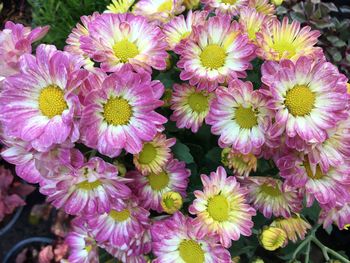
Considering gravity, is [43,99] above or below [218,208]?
above

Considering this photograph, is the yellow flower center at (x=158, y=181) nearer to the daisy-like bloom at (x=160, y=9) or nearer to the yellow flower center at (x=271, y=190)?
the yellow flower center at (x=271, y=190)

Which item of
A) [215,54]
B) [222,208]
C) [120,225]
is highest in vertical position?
[215,54]

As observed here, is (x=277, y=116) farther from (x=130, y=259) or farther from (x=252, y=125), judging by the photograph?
(x=130, y=259)

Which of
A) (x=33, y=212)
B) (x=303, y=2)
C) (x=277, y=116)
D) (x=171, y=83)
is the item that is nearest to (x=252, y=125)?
(x=277, y=116)

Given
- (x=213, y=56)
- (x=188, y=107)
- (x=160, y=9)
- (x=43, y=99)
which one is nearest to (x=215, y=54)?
(x=213, y=56)

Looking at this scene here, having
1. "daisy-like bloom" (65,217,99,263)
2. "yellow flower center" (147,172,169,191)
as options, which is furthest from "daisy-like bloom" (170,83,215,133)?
"daisy-like bloom" (65,217,99,263)

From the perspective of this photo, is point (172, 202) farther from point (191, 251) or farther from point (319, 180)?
point (319, 180)

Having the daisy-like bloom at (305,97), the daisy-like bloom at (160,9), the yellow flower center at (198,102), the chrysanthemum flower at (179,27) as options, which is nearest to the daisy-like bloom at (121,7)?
the daisy-like bloom at (160,9)
